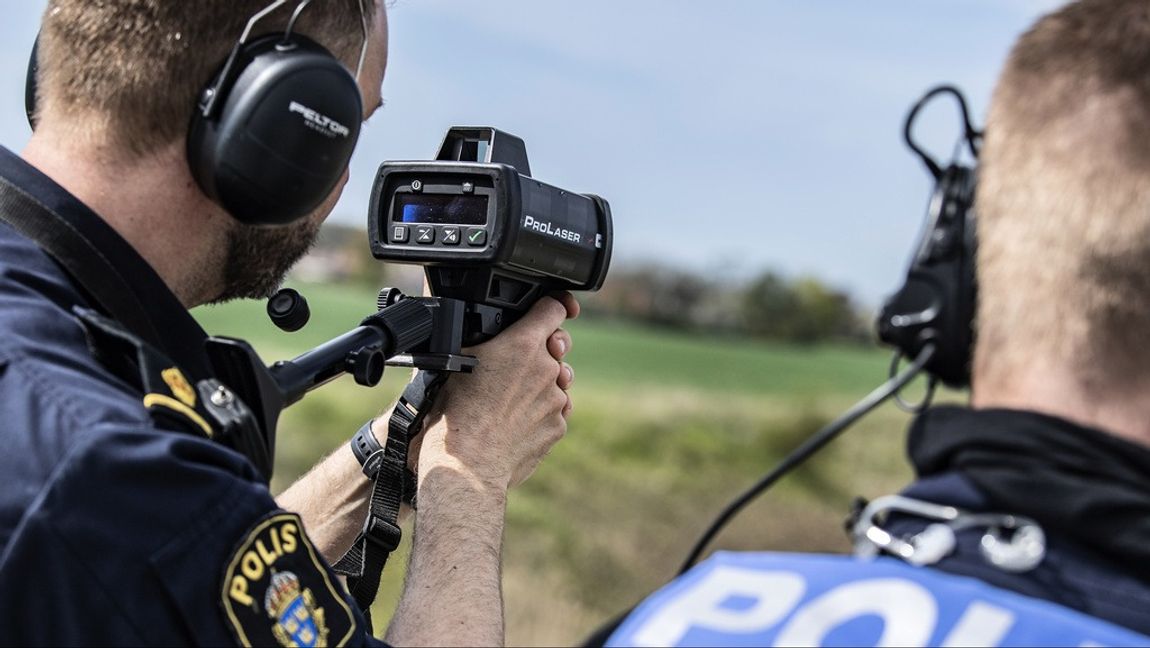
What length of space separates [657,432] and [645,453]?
0.89m

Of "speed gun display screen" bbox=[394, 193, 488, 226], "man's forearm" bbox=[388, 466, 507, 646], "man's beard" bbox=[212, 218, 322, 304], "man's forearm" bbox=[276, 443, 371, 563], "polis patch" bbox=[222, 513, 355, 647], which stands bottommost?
"man's forearm" bbox=[276, 443, 371, 563]

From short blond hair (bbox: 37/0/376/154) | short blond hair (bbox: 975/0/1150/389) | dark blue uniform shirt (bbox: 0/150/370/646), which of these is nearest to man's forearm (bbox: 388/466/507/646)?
dark blue uniform shirt (bbox: 0/150/370/646)

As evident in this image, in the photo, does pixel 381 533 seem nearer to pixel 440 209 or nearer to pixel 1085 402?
pixel 440 209

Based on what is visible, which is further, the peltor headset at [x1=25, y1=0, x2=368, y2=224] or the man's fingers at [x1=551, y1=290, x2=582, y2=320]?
the man's fingers at [x1=551, y1=290, x2=582, y2=320]

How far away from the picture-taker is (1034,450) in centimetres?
148

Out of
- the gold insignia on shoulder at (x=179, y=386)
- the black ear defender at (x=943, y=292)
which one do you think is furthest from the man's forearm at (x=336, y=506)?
the black ear defender at (x=943, y=292)

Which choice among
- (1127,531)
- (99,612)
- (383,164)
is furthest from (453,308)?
(1127,531)

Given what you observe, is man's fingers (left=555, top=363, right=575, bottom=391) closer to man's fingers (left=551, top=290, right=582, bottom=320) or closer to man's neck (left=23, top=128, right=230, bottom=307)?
man's fingers (left=551, top=290, right=582, bottom=320)

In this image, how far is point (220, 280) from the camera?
226cm

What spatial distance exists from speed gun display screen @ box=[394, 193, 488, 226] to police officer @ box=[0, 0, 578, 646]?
0.65ft

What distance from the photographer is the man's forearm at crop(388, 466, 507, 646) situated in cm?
213

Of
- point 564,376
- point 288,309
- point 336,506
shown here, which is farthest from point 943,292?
point 336,506

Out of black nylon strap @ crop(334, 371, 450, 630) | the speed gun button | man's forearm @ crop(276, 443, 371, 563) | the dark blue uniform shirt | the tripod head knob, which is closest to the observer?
the dark blue uniform shirt

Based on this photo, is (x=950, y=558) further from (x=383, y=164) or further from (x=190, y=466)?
(x=383, y=164)
